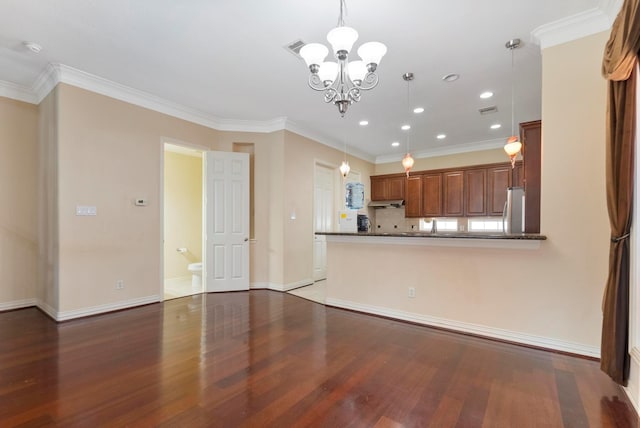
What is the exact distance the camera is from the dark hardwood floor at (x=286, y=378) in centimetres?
184

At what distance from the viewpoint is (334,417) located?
1837mm

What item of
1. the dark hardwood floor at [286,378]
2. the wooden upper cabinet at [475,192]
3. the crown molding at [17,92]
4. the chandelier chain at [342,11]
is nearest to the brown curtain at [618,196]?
the dark hardwood floor at [286,378]

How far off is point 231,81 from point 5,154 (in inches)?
123

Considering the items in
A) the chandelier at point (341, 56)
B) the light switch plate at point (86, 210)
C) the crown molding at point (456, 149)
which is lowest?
the light switch plate at point (86, 210)

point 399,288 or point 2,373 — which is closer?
point 2,373

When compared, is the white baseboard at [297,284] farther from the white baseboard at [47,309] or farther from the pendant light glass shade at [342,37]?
the pendant light glass shade at [342,37]

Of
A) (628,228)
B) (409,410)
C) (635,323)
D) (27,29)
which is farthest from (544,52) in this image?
(27,29)

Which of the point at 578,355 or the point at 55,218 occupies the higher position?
the point at 55,218

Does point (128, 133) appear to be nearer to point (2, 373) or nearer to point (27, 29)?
point (27, 29)

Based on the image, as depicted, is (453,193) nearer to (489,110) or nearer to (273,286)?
(489,110)

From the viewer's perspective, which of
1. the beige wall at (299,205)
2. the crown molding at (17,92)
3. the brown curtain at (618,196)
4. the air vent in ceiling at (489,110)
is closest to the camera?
the brown curtain at (618,196)

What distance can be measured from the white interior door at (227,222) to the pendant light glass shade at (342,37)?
3.33 meters

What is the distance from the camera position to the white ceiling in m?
2.49

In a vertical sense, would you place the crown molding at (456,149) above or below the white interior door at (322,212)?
above
